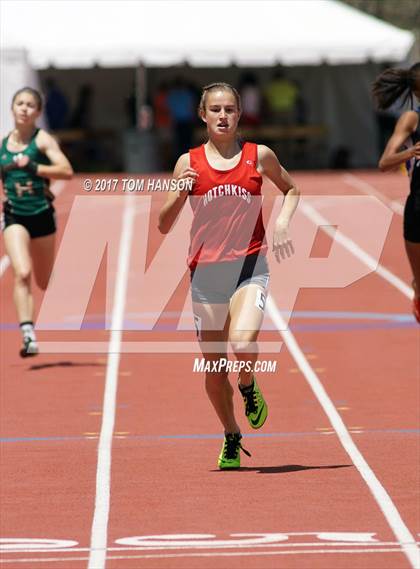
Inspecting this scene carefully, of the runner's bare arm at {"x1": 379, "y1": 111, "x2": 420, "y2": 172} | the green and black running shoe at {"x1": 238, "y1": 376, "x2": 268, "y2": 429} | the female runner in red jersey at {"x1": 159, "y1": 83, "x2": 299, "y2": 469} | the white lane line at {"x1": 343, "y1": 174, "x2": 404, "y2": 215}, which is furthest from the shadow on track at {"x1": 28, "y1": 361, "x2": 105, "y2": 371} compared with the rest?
the white lane line at {"x1": 343, "y1": 174, "x2": 404, "y2": 215}

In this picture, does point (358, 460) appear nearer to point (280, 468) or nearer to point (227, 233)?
point (280, 468)

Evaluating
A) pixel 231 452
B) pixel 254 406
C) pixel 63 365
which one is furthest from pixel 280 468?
pixel 63 365

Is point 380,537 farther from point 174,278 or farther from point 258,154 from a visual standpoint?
point 174,278

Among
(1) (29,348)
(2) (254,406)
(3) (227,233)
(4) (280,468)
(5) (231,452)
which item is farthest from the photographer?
(1) (29,348)

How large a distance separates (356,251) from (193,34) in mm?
12744

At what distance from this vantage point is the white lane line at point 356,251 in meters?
20.9

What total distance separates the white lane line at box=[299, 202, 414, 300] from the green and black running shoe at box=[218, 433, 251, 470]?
9.50 m

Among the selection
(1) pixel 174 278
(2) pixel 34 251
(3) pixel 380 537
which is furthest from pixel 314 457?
(1) pixel 174 278

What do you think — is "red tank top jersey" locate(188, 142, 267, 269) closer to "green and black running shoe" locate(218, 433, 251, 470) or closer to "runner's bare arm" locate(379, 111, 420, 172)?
"green and black running shoe" locate(218, 433, 251, 470)

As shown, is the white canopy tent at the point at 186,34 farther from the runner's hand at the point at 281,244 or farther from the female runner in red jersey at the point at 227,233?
the runner's hand at the point at 281,244

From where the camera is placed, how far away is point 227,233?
941 centimetres

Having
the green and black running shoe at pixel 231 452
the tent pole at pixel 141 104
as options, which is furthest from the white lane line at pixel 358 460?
the tent pole at pixel 141 104

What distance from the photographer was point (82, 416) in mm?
12672

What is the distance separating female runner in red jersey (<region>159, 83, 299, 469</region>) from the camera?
29.8ft
